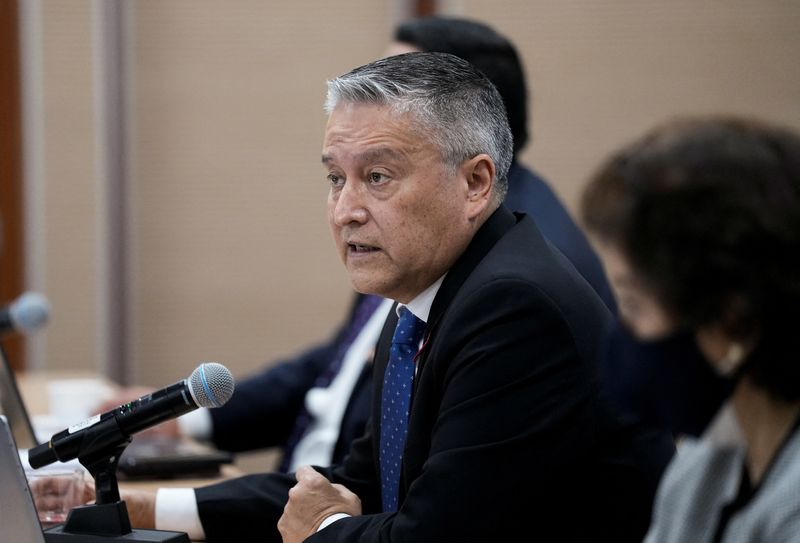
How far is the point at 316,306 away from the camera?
15.5 feet

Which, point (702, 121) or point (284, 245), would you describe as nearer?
point (702, 121)

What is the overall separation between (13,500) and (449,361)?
63 centimetres

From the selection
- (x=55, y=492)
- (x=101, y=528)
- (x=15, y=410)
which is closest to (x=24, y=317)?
(x=15, y=410)

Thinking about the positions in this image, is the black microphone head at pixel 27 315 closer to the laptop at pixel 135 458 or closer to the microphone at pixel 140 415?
the laptop at pixel 135 458

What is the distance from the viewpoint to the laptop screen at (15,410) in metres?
2.41

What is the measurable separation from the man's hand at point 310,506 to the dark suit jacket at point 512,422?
0.21ft

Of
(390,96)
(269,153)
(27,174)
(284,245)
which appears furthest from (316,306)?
(390,96)

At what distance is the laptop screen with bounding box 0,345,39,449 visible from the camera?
2410mm

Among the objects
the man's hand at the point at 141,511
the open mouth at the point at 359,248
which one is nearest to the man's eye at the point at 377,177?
the open mouth at the point at 359,248

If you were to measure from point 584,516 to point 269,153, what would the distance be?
10.4 ft

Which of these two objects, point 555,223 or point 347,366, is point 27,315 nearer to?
point 347,366

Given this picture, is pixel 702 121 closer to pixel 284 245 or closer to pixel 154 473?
pixel 154 473

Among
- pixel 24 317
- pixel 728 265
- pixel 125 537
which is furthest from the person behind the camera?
pixel 24 317

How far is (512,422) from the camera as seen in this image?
5.16 ft
